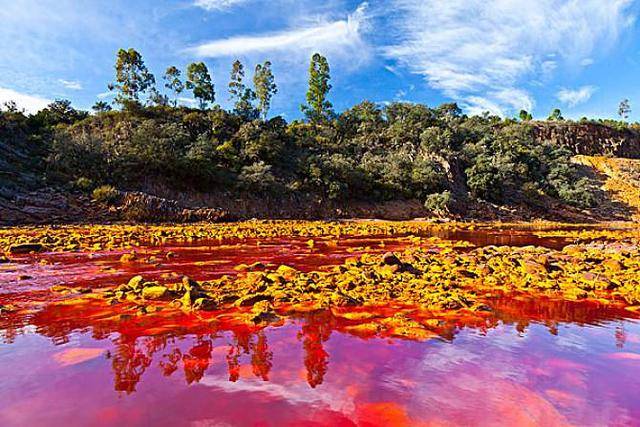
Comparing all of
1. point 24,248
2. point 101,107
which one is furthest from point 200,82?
point 24,248

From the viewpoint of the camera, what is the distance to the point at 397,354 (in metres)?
4.70

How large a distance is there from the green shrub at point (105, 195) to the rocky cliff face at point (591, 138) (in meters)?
91.7

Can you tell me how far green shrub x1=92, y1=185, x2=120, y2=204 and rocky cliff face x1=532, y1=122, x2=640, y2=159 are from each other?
91699 mm

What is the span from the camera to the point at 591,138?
92.2 meters

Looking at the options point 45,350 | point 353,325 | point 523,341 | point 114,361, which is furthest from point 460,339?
point 45,350

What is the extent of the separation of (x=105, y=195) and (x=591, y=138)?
4162 inches

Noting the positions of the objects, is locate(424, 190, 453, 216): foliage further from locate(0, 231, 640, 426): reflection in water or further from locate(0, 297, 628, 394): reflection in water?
locate(0, 231, 640, 426): reflection in water

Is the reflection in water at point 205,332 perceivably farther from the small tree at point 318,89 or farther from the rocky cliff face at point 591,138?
the rocky cliff face at point 591,138

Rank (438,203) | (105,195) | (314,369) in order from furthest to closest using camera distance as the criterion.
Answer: (438,203)
(105,195)
(314,369)

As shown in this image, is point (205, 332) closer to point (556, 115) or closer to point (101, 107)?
point (101, 107)

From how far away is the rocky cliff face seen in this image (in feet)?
297

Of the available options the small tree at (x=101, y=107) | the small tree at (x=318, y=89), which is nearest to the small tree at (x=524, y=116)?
the small tree at (x=318, y=89)

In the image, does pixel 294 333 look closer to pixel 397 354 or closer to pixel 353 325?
pixel 353 325

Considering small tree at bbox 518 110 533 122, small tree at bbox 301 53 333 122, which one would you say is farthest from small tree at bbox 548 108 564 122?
small tree at bbox 301 53 333 122
